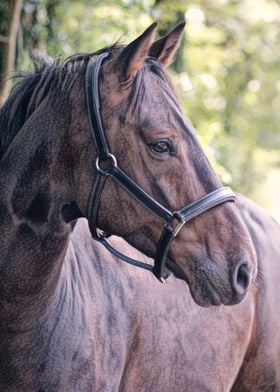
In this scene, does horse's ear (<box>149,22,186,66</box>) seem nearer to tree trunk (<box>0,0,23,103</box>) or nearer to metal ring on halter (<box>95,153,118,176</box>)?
metal ring on halter (<box>95,153,118,176</box>)

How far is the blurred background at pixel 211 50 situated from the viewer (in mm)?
8023

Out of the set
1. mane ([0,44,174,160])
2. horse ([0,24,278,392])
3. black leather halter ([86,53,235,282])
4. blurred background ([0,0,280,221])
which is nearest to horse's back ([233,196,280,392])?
horse ([0,24,278,392])

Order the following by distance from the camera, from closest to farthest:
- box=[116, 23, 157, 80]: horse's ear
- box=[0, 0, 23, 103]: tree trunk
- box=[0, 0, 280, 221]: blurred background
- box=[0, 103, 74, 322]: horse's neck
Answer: box=[116, 23, 157, 80]: horse's ear < box=[0, 103, 74, 322]: horse's neck < box=[0, 0, 23, 103]: tree trunk < box=[0, 0, 280, 221]: blurred background

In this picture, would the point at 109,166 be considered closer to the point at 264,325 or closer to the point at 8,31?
the point at 264,325

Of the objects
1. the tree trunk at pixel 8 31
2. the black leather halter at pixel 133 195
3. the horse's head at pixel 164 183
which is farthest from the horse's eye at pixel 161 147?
the tree trunk at pixel 8 31

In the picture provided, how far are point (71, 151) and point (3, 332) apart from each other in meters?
0.76

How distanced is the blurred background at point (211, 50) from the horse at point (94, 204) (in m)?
0.79

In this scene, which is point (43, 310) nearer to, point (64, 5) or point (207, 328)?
point (207, 328)

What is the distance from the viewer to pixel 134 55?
9.90ft

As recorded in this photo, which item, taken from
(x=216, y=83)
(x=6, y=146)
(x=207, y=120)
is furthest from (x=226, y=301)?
(x=216, y=83)

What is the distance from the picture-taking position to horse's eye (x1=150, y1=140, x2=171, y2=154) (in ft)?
9.97

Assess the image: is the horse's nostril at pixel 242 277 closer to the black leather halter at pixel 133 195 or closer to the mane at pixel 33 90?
the black leather halter at pixel 133 195

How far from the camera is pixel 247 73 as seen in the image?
45.1 feet

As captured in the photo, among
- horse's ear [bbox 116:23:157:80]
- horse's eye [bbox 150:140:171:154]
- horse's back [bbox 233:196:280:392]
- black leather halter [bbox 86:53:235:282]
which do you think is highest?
horse's ear [bbox 116:23:157:80]
